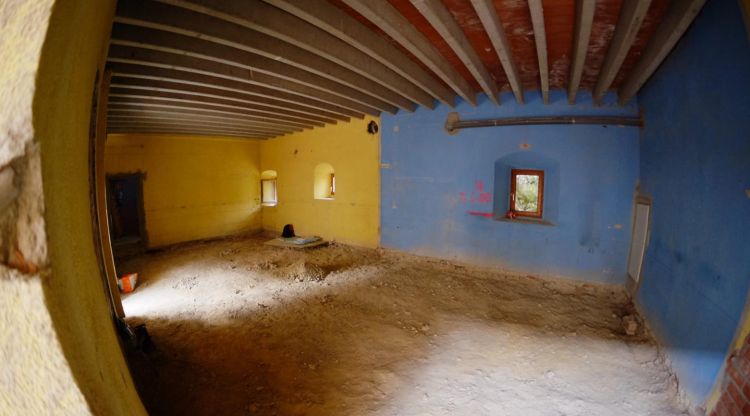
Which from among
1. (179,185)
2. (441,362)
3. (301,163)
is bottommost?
(441,362)

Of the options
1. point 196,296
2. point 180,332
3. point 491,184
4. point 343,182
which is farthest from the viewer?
point 343,182

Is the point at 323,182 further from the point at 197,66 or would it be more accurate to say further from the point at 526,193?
the point at 526,193

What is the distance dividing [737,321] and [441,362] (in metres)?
1.99

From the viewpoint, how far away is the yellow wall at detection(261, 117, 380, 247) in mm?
6230

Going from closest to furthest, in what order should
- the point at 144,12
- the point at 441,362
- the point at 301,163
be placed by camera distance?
the point at 144,12, the point at 441,362, the point at 301,163

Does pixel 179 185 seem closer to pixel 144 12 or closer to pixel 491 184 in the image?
pixel 144 12

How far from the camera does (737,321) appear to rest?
165 centimetres

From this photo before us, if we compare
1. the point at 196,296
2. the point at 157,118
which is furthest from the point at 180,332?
the point at 157,118

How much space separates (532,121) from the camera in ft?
14.6

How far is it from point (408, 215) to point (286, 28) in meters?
3.96

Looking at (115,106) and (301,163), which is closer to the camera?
(115,106)

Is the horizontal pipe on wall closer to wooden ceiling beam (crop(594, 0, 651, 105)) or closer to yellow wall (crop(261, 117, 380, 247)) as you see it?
wooden ceiling beam (crop(594, 0, 651, 105))

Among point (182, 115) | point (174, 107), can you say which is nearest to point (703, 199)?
point (174, 107)

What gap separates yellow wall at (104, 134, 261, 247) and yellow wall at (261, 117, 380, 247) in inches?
29.7
